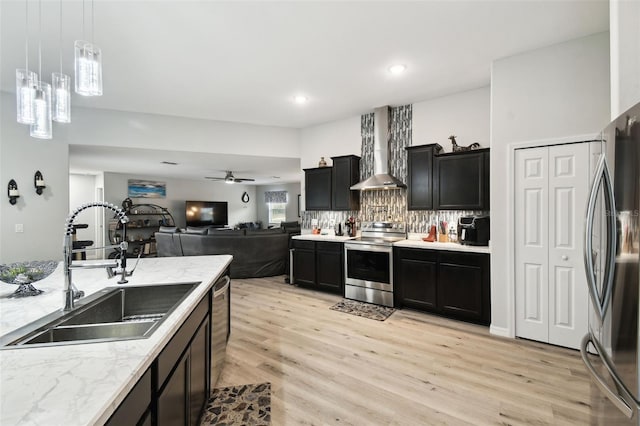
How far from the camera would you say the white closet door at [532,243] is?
2.88m

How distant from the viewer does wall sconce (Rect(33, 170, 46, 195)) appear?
4.01 metres

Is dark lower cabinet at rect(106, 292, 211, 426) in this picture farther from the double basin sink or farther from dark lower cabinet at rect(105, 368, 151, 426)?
the double basin sink

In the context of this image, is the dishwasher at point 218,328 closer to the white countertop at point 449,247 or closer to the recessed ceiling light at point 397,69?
the white countertop at point 449,247

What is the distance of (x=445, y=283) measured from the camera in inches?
138

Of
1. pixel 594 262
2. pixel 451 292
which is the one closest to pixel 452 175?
pixel 451 292

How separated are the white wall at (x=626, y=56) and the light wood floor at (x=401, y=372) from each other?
5.45ft

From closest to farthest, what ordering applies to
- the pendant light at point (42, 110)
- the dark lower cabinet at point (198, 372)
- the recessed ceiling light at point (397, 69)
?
1. the dark lower cabinet at point (198, 372)
2. the pendant light at point (42, 110)
3. the recessed ceiling light at point (397, 69)

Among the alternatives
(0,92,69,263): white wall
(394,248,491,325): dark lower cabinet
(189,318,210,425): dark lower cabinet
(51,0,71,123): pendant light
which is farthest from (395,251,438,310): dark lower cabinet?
(0,92,69,263): white wall

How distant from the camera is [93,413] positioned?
688 mm

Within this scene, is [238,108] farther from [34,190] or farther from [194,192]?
[194,192]

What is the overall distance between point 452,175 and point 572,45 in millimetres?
1638

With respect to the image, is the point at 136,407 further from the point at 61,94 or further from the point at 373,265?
the point at 373,265

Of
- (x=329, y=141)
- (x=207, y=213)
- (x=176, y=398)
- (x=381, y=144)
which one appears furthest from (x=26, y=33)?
(x=207, y=213)

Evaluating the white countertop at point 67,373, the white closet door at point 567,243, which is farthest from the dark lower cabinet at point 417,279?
the white countertop at point 67,373
